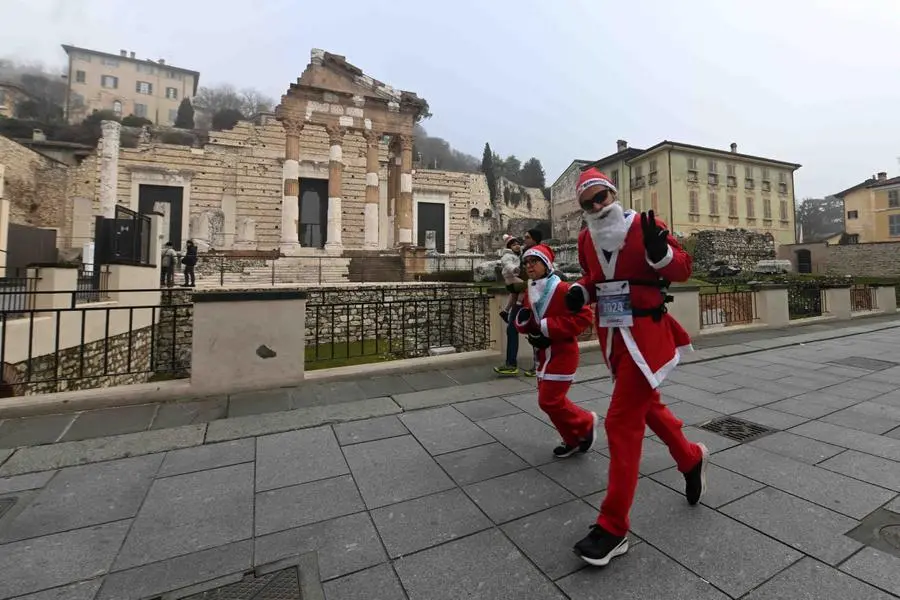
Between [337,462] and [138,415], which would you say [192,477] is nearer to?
[337,462]

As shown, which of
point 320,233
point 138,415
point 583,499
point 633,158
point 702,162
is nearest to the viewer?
point 583,499

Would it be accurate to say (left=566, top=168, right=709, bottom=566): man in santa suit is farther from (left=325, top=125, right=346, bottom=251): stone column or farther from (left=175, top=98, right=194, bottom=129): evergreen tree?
(left=175, top=98, right=194, bottom=129): evergreen tree

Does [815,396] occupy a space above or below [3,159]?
below

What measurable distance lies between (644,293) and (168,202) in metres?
29.1

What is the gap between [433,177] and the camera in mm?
30891

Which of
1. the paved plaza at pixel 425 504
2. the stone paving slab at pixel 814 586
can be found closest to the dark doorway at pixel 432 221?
the paved plaza at pixel 425 504

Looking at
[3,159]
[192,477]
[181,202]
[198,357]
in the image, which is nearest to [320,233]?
[181,202]

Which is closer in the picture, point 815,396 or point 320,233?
point 815,396

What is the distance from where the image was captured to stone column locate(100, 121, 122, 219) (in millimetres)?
23281

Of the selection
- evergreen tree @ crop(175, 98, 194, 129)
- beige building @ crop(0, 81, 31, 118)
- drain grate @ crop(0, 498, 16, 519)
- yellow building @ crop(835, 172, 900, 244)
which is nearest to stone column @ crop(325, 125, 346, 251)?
drain grate @ crop(0, 498, 16, 519)

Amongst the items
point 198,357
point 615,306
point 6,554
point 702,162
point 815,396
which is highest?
point 702,162

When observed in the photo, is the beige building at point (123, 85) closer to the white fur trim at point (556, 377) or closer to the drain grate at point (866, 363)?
the white fur trim at point (556, 377)

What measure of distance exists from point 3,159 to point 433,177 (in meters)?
25.8

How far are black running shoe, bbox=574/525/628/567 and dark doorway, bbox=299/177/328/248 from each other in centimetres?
2580
